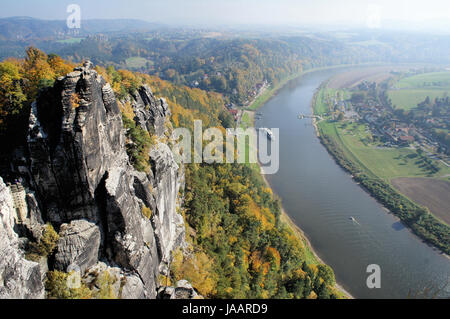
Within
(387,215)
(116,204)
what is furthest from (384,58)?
(116,204)

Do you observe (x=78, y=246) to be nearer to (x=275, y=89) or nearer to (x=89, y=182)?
(x=89, y=182)

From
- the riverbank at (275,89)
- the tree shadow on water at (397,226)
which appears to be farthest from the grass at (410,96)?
the tree shadow on water at (397,226)

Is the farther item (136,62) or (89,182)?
(136,62)

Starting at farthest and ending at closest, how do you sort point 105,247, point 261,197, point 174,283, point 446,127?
point 446,127 < point 261,197 < point 174,283 < point 105,247

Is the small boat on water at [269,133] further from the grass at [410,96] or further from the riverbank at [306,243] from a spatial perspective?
the grass at [410,96]

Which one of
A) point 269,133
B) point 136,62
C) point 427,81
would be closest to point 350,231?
A: point 269,133

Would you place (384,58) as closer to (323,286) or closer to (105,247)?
(323,286)

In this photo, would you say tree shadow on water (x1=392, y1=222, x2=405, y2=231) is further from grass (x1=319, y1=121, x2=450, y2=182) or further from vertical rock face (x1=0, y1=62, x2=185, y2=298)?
vertical rock face (x1=0, y1=62, x2=185, y2=298)

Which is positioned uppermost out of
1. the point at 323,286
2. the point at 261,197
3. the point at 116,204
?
the point at 116,204
